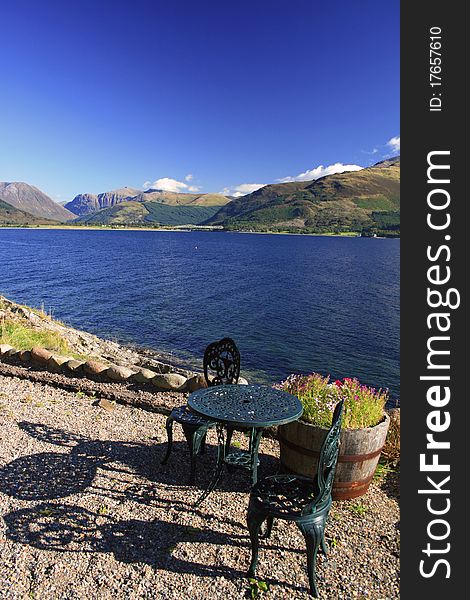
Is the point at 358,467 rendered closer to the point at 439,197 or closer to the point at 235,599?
the point at 235,599

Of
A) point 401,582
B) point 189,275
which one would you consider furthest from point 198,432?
point 189,275

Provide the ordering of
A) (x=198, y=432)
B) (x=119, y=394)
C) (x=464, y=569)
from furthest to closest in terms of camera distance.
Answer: (x=119, y=394)
(x=198, y=432)
(x=464, y=569)

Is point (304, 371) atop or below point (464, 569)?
below

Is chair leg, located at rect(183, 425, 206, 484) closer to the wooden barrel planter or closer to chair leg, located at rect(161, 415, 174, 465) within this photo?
chair leg, located at rect(161, 415, 174, 465)

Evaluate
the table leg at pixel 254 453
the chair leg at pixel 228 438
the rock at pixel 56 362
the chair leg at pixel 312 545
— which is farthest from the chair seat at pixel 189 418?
the rock at pixel 56 362

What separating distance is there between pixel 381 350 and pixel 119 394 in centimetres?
2033

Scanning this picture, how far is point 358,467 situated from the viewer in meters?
5.03

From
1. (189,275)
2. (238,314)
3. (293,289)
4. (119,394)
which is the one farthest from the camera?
(189,275)

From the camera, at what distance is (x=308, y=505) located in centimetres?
391

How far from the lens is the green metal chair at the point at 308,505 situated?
12.4ft

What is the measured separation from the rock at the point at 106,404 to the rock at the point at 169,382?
39.6 inches

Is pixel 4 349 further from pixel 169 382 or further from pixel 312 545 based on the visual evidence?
→ pixel 312 545

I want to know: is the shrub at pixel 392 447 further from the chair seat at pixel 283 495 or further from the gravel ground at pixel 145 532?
the chair seat at pixel 283 495

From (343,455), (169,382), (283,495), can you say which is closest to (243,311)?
(169,382)
